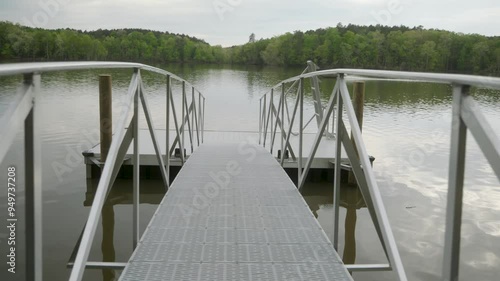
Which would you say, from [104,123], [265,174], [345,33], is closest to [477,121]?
[265,174]

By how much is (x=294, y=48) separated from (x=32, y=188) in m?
54.5

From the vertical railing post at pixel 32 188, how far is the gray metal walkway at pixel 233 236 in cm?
69

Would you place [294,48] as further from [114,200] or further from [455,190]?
[455,190]

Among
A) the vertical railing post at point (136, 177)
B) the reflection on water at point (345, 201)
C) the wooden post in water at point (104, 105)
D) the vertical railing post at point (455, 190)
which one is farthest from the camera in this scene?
the wooden post in water at point (104, 105)

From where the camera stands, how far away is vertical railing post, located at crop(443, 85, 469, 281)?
3.84 feet

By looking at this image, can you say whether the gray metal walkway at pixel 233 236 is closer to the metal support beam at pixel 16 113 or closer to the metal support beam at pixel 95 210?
the metal support beam at pixel 95 210

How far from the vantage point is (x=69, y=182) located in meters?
6.80

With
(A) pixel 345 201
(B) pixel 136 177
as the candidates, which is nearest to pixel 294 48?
(A) pixel 345 201

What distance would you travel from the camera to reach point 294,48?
5441 cm

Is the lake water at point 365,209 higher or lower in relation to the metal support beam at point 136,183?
lower

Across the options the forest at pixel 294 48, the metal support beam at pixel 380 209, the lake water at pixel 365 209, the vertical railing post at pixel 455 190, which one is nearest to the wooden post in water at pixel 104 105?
the lake water at pixel 365 209

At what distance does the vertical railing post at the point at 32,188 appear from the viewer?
1172mm

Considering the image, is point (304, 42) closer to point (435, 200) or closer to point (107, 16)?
point (107, 16)

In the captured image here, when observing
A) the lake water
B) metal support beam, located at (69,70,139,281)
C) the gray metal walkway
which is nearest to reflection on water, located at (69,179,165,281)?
the lake water
